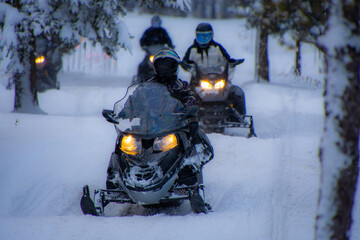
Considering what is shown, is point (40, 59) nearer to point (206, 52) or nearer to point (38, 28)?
point (38, 28)

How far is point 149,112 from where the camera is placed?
5801 millimetres

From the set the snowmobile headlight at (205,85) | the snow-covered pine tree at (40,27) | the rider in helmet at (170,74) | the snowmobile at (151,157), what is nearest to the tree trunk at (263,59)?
the snow-covered pine tree at (40,27)

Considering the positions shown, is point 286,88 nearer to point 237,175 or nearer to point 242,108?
point 242,108

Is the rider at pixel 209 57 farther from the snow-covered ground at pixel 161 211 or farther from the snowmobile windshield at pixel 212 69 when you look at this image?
the snow-covered ground at pixel 161 211

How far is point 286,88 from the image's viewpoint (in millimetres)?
20141

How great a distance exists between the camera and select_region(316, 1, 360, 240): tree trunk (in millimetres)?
3445

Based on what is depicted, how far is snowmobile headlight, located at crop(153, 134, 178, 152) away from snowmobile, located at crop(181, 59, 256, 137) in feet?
14.7

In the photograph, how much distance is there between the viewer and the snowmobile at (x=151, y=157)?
5.54 m

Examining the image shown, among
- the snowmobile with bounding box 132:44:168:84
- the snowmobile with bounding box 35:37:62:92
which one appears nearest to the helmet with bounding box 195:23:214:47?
the snowmobile with bounding box 132:44:168:84

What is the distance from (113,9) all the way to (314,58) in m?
24.4

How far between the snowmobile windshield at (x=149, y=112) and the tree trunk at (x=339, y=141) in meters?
2.42

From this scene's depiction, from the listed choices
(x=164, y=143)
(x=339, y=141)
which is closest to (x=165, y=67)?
(x=164, y=143)

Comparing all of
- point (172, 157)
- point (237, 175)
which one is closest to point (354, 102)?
point (172, 157)

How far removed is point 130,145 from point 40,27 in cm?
670
